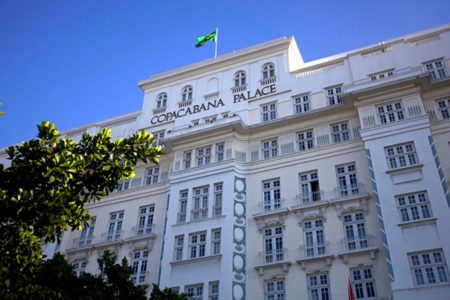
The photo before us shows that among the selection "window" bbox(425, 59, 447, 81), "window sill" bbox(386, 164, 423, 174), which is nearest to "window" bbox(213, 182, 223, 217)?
"window sill" bbox(386, 164, 423, 174)

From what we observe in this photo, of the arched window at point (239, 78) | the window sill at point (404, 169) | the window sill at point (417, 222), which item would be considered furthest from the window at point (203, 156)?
the window sill at point (417, 222)

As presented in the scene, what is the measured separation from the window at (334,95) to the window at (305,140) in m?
2.63

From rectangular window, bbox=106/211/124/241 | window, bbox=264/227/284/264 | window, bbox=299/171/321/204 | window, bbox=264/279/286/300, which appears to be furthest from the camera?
rectangular window, bbox=106/211/124/241

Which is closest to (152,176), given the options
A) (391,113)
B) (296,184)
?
(296,184)

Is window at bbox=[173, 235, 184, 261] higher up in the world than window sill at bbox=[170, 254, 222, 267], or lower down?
higher up

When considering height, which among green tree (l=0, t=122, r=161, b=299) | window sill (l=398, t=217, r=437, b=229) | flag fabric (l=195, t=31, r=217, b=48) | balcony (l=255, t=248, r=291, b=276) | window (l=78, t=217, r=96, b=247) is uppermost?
flag fabric (l=195, t=31, r=217, b=48)

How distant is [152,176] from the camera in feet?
114

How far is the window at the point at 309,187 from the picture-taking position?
94.8 ft

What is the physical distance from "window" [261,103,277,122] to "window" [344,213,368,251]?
30.7 feet

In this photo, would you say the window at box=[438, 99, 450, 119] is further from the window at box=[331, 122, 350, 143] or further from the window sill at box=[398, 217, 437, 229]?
the window sill at box=[398, 217, 437, 229]

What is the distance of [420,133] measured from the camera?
27.3 meters

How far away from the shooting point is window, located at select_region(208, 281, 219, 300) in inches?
1050

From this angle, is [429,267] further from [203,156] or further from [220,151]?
[203,156]

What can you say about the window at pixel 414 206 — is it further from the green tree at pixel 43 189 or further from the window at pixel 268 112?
the green tree at pixel 43 189
